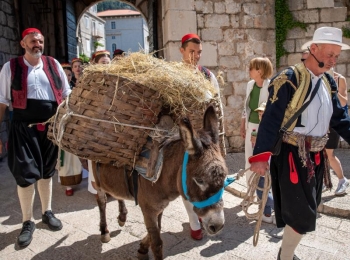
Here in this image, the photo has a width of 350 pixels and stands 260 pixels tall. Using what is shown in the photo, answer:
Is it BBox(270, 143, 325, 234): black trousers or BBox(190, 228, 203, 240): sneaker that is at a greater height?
BBox(270, 143, 325, 234): black trousers

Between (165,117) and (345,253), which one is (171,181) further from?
(345,253)

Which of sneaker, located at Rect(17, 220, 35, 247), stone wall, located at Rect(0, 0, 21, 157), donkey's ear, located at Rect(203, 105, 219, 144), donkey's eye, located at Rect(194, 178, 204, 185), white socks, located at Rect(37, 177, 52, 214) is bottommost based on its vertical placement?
sneaker, located at Rect(17, 220, 35, 247)

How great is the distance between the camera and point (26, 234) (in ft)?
11.8

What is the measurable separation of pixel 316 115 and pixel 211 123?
2.76 feet

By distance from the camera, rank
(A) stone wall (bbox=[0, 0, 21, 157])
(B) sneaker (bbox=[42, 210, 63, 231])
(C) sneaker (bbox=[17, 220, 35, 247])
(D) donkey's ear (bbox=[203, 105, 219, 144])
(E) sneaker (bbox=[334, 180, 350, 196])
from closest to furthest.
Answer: (D) donkey's ear (bbox=[203, 105, 219, 144])
(C) sneaker (bbox=[17, 220, 35, 247])
(B) sneaker (bbox=[42, 210, 63, 231])
(E) sneaker (bbox=[334, 180, 350, 196])
(A) stone wall (bbox=[0, 0, 21, 157])

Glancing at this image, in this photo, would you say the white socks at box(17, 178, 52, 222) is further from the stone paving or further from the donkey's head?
the donkey's head

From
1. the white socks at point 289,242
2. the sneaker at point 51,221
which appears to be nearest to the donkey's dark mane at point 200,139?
the white socks at point 289,242

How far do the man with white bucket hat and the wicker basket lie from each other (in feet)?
2.82

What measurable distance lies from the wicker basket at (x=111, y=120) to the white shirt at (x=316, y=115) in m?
1.11

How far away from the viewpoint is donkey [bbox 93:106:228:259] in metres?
2.19

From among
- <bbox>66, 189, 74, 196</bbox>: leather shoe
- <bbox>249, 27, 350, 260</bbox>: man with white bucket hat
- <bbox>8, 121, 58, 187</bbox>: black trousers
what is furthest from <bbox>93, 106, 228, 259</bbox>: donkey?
<bbox>66, 189, 74, 196</bbox>: leather shoe

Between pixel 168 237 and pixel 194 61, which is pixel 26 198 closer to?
pixel 168 237

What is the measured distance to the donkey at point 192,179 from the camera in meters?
2.19

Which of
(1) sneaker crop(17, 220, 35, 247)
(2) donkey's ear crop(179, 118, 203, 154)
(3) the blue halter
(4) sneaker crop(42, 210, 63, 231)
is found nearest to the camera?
(2) donkey's ear crop(179, 118, 203, 154)
